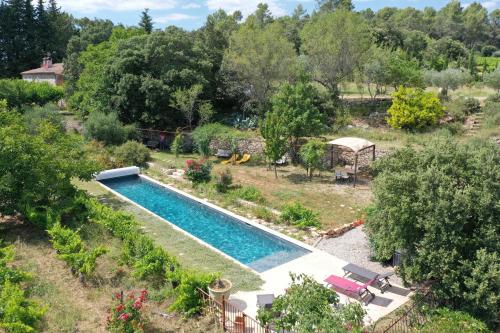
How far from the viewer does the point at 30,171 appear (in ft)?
54.1

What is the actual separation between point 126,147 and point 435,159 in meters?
20.4

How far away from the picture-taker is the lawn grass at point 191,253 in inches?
510

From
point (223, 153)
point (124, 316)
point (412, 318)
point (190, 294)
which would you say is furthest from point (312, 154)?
point (124, 316)

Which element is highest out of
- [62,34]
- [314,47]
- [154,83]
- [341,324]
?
[62,34]

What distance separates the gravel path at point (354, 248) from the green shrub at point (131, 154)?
15207mm

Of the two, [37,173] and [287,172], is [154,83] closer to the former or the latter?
[287,172]

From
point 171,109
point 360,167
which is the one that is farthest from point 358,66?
point 171,109

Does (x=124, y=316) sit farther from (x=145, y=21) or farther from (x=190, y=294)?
(x=145, y=21)

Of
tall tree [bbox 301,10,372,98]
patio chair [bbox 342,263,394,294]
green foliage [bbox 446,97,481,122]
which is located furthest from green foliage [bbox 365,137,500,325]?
tall tree [bbox 301,10,372,98]

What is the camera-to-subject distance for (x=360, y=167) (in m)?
23.9

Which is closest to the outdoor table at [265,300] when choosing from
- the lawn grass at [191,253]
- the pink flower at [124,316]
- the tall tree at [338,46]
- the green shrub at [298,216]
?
the lawn grass at [191,253]

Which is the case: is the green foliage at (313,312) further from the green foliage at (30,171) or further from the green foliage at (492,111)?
the green foliage at (492,111)

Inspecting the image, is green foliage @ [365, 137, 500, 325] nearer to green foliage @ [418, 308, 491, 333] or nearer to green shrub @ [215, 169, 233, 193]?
green foliage @ [418, 308, 491, 333]

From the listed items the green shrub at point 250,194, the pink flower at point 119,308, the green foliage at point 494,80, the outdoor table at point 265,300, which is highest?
the green foliage at point 494,80
